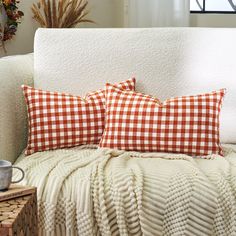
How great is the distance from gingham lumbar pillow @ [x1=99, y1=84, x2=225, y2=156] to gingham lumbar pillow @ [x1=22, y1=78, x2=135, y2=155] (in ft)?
0.33

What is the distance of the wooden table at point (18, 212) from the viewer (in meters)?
1.20

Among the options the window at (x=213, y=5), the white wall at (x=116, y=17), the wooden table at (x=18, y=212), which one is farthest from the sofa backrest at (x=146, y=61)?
the window at (x=213, y=5)

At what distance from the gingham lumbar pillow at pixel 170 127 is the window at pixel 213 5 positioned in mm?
2464

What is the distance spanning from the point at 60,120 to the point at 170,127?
1.44 feet

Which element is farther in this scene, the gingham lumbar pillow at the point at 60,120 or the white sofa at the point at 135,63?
the white sofa at the point at 135,63

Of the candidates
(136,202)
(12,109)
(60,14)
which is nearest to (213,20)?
(60,14)

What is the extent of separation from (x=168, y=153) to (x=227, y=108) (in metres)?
0.39

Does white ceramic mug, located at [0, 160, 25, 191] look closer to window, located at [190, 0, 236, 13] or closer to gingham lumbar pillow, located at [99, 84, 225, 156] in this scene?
gingham lumbar pillow, located at [99, 84, 225, 156]

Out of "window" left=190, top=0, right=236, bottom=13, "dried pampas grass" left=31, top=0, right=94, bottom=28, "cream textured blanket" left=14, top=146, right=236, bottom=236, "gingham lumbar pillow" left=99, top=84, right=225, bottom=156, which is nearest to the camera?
"cream textured blanket" left=14, top=146, right=236, bottom=236

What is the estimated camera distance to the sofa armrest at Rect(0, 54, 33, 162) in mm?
1901


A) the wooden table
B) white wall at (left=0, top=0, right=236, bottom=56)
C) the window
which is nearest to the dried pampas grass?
white wall at (left=0, top=0, right=236, bottom=56)

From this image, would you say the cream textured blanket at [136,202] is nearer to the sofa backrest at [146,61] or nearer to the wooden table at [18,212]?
the wooden table at [18,212]

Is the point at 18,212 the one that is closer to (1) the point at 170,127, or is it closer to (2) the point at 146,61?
(1) the point at 170,127

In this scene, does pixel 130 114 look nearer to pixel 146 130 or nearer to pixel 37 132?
pixel 146 130
